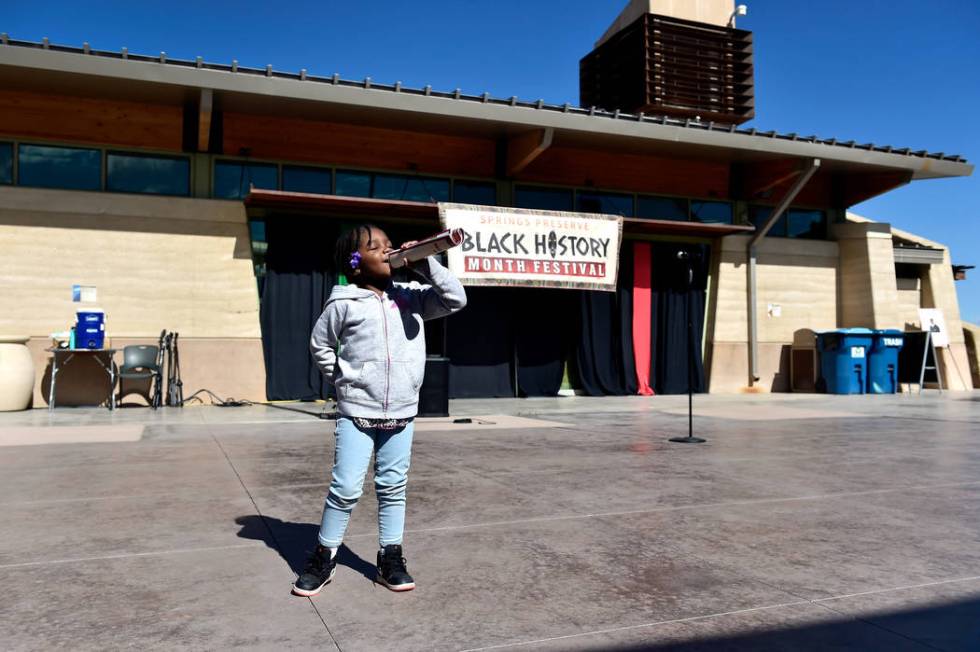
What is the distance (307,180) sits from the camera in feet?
44.8

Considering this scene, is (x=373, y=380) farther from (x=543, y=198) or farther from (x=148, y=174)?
(x=543, y=198)

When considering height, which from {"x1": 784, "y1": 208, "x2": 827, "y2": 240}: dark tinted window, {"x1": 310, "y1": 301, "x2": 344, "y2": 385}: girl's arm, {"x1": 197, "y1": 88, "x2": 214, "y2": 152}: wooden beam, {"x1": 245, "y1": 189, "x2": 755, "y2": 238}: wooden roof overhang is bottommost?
{"x1": 310, "y1": 301, "x2": 344, "y2": 385}: girl's arm

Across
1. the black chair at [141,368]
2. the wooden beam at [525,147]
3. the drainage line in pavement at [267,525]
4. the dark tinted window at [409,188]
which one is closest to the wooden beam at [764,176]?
the wooden beam at [525,147]

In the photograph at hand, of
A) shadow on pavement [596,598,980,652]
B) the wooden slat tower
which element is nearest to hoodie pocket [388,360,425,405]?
shadow on pavement [596,598,980,652]

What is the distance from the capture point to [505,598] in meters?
2.89

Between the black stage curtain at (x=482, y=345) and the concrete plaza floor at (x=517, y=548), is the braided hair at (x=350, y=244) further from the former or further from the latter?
the black stage curtain at (x=482, y=345)

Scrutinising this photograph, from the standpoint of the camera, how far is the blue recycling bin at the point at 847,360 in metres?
15.9

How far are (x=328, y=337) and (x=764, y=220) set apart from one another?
51.9 ft

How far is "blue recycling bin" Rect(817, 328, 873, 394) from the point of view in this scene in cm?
1591

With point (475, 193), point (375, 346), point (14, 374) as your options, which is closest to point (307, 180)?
point (475, 193)

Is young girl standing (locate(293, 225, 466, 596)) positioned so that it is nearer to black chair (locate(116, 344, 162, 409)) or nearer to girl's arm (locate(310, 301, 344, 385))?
girl's arm (locate(310, 301, 344, 385))

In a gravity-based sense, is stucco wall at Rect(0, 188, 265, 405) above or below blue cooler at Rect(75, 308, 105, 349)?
above

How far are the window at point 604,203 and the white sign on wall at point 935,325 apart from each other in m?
7.33

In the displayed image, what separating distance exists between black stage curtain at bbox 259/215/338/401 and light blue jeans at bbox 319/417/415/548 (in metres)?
10.4
